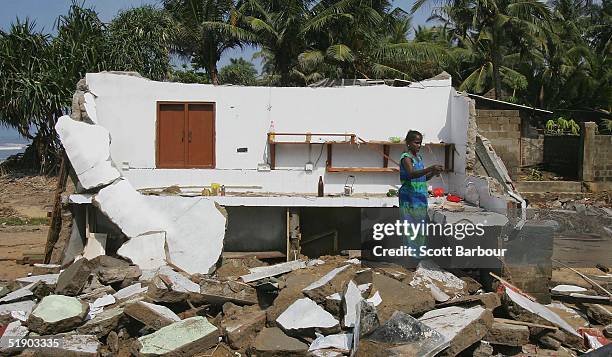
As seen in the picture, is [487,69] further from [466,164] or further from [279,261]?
[279,261]

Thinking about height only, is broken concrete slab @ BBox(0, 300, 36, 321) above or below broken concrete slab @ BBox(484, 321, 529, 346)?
below

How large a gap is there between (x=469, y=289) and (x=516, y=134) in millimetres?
9694

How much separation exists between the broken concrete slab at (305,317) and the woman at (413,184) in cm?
188

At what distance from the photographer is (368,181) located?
11656 millimetres

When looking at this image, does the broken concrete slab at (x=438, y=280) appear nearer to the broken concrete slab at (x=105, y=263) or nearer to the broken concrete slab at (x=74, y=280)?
the broken concrete slab at (x=74, y=280)

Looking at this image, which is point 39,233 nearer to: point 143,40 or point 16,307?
point 16,307

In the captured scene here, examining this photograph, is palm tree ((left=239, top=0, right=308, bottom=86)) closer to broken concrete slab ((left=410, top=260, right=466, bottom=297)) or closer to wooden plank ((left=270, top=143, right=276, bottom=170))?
wooden plank ((left=270, top=143, right=276, bottom=170))

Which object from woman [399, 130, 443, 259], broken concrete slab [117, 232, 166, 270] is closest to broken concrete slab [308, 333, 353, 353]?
woman [399, 130, 443, 259]

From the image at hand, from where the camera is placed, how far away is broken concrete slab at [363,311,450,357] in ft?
16.8

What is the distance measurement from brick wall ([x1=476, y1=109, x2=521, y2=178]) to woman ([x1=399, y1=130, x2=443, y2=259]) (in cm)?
861

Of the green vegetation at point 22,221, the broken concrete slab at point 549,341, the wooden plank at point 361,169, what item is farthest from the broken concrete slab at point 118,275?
the green vegetation at point 22,221

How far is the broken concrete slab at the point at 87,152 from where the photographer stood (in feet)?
31.6

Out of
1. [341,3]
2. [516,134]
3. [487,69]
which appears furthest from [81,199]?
[487,69]

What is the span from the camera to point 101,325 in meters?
6.62
